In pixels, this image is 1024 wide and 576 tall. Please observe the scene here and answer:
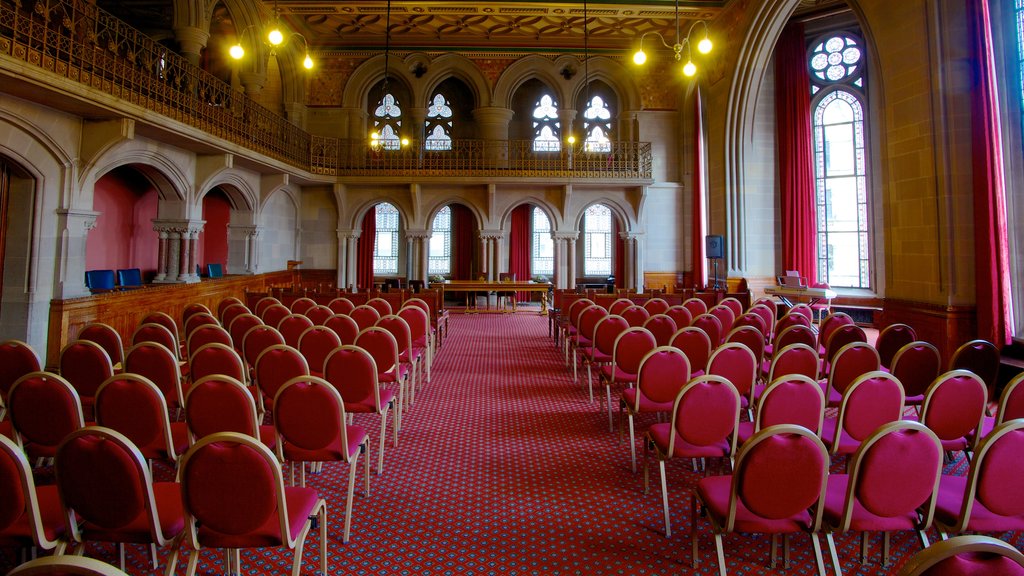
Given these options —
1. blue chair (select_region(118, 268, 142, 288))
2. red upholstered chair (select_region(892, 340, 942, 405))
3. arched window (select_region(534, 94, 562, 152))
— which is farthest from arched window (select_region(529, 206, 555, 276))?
red upholstered chair (select_region(892, 340, 942, 405))

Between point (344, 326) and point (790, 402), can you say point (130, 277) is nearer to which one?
point (344, 326)

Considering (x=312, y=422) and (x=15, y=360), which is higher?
(x=15, y=360)

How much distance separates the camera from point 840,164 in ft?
44.8

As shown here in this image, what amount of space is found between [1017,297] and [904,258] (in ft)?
4.18

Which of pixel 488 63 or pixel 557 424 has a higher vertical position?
pixel 488 63

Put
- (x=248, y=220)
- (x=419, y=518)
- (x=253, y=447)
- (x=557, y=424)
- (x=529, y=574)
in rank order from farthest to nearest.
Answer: (x=248, y=220) < (x=557, y=424) < (x=419, y=518) < (x=529, y=574) < (x=253, y=447)

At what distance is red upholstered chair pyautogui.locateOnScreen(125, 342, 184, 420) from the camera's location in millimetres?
4086

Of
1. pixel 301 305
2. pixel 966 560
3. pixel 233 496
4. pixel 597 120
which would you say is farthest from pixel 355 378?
pixel 597 120

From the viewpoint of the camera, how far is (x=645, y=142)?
15.9 m

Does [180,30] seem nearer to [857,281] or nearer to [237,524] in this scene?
[237,524]

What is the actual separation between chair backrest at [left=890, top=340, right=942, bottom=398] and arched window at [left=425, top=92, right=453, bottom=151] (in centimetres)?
1593

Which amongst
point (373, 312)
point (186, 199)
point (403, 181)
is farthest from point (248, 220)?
point (373, 312)

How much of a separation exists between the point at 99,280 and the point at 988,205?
13.8 metres

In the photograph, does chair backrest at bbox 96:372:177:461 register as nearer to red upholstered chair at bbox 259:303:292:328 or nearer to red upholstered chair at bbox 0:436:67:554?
red upholstered chair at bbox 0:436:67:554
